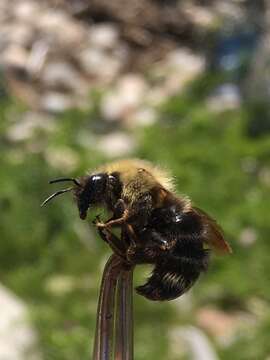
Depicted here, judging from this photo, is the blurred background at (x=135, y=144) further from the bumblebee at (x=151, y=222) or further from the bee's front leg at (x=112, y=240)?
the bee's front leg at (x=112, y=240)

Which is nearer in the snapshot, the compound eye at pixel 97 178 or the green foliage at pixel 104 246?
the compound eye at pixel 97 178

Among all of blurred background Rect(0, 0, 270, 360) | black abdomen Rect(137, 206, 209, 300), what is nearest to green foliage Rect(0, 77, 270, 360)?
blurred background Rect(0, 0, 270, 360)

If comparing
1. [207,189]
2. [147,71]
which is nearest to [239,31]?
[147,71]

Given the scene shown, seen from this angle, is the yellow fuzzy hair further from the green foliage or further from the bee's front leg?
the green foliage

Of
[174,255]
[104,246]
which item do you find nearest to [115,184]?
[174,255]

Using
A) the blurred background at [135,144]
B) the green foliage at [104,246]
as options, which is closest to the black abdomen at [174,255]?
the blurred background at [135,144]

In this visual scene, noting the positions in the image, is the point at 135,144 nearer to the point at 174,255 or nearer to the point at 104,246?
the point at 104,246

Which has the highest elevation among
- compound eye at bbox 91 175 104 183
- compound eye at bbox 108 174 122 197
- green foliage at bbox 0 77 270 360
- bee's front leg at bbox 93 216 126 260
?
green foliage at bbox 0 77 270 360
